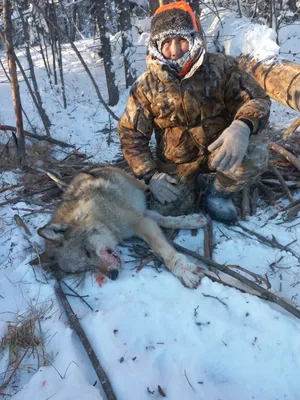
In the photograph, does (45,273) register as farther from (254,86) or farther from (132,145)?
(254,86)

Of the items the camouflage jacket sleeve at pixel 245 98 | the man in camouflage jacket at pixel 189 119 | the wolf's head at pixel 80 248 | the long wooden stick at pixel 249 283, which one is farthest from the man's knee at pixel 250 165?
the wolf's head at pixel 80 248

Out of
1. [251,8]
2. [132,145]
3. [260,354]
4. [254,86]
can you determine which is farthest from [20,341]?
[251,8]

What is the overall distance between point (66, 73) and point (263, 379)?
50.0 feet

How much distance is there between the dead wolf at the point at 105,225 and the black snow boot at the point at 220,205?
0.59ft

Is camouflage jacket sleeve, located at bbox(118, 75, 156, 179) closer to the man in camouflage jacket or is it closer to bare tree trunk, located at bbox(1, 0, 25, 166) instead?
the man in camouflage jacket

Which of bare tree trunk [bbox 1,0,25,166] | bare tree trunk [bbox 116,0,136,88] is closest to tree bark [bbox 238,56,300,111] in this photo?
bare tree trunk [bbox 1,0,25,166]

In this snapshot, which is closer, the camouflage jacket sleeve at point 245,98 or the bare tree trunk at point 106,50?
the camouflage jacket sleeve at point 245,98

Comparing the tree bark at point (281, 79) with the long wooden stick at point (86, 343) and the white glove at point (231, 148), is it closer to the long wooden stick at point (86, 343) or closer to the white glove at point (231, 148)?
the white glove at point (231, 148)

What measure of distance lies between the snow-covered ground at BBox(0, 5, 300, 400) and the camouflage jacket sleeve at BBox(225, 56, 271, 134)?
45.3 inches

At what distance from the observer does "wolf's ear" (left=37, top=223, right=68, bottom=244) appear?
3123mm

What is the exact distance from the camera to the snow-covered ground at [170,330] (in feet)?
Answer: 6.95

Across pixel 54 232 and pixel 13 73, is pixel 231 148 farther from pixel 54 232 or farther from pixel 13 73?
pixel 13 73

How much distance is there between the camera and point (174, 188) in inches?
149

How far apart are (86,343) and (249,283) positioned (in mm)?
1364
